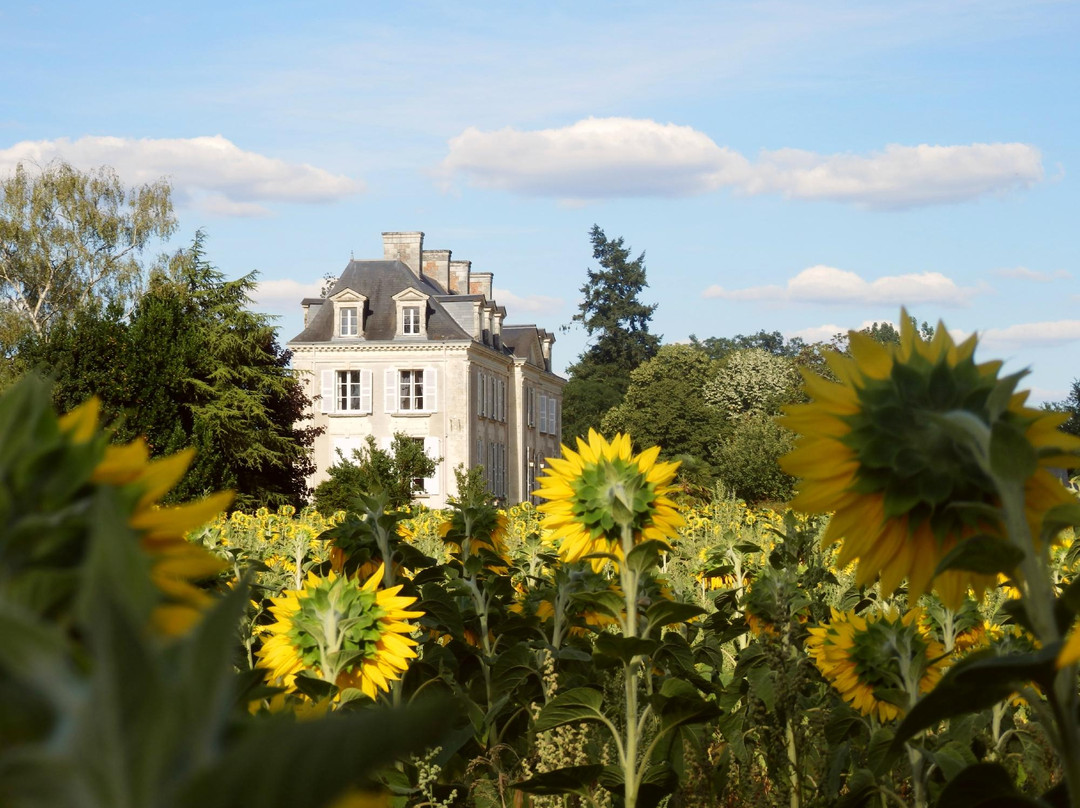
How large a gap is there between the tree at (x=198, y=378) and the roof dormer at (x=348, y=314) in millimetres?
6652

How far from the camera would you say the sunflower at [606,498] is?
3285 mm

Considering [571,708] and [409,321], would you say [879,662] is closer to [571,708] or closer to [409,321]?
[571,708]

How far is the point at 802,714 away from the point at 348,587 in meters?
1.63

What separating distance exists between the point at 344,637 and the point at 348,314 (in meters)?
44.2

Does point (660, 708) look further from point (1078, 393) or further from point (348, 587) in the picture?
point (1078, 393)

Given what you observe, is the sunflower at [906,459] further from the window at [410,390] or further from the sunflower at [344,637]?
the window at [410,390]

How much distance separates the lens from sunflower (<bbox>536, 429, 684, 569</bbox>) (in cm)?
329

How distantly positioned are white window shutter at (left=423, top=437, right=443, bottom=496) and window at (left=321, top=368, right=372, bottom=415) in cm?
269

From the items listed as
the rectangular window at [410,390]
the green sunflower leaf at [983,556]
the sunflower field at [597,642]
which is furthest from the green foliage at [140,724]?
the rectangular window at [410,390]

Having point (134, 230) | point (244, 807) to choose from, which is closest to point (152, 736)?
point (244, 807)

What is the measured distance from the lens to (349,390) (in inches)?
1813

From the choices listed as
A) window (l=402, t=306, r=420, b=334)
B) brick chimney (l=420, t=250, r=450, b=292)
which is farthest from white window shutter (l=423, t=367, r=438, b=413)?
brick chimney (l=420, t=250, r=450, b=292)

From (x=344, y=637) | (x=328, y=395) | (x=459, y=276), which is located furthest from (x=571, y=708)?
(x=459, y=276)

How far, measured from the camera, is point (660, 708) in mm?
3512
